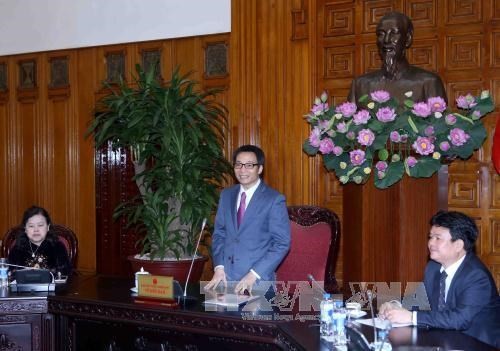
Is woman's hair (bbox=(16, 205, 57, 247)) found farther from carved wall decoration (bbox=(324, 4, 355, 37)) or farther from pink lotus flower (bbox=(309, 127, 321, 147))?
carved wall decoration (bbox=(324, 4, 355, 37))

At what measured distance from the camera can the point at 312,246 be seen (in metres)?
3.72

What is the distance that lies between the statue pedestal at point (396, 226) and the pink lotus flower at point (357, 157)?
17 cm

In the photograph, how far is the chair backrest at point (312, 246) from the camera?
3.68 meters

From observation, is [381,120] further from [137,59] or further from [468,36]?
[137,59]

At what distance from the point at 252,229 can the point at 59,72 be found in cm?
404

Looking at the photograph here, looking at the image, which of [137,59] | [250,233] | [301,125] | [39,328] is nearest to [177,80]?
[301,125]

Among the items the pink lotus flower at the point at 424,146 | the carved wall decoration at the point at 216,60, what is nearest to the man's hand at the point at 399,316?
the pink lotus flower at the point at 424,146

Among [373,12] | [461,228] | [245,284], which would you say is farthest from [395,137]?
[373,12]

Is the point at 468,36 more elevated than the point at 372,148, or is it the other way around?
the point at 468,36

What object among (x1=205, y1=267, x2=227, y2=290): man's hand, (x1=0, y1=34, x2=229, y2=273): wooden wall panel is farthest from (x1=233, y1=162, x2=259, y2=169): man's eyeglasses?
(x1=0, y1=34, x2=229, y2=273): wooden wall panel

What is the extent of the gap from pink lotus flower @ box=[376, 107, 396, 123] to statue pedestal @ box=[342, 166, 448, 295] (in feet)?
1.09

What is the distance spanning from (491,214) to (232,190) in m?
2.28

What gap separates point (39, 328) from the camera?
10.4ft

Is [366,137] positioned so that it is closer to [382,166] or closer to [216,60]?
[382,166]
